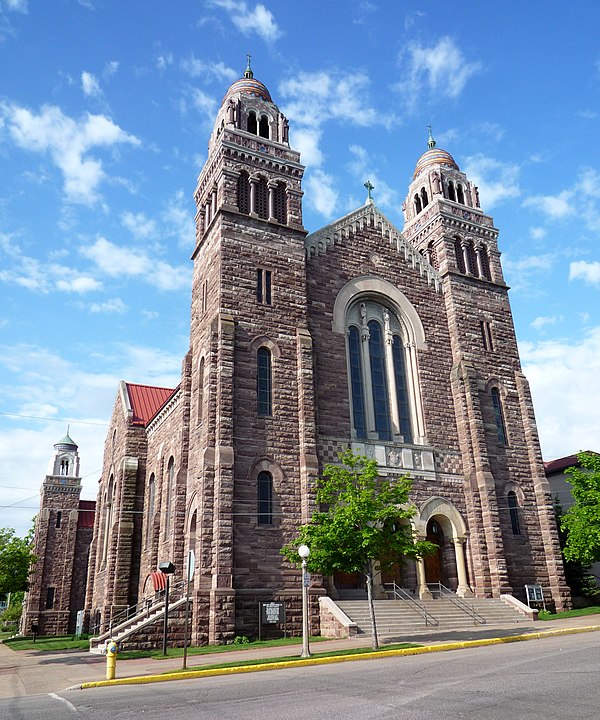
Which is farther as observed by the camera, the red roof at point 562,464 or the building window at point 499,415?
the red roof at point 562,464

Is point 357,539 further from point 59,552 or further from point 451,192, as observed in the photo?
point 59,552

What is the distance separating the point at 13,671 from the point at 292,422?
1291 cm

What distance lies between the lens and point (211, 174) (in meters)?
31.2

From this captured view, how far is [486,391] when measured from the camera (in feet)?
105

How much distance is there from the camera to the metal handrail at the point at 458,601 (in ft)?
80.7

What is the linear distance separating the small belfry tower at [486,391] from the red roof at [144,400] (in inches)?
698

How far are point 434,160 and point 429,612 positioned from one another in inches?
1017

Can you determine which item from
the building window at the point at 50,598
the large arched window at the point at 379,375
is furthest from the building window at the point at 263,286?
the building window at the point at 50,598

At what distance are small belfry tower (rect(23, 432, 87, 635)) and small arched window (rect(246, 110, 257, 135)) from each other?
3352 centimetres

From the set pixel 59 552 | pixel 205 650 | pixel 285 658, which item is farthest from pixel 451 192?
pixel 59 552

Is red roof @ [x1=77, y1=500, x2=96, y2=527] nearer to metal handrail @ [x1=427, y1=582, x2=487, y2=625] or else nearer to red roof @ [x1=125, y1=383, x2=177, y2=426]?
red roof @ [x1=125, y1=383, x2=177, y2=426]

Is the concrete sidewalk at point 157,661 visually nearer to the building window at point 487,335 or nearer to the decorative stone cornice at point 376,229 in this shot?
the building window at point 487,335

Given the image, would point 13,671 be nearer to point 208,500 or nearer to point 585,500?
point 208,500

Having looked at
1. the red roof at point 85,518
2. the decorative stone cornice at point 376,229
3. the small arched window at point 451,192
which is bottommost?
the red roof at point 85,518
